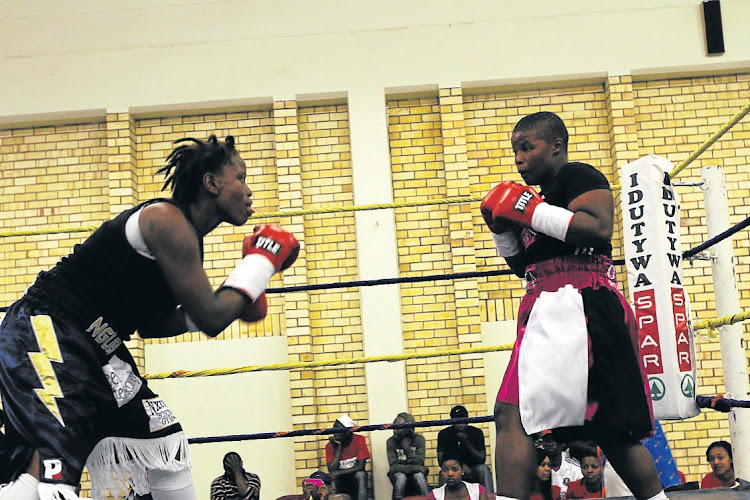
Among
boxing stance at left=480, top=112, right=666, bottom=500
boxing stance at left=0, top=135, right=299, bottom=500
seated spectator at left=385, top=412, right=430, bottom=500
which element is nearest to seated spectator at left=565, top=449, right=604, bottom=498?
seated spectator at left=385, top=412, right=430, bottom=500

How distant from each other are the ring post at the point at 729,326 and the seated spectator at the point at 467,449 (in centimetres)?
319

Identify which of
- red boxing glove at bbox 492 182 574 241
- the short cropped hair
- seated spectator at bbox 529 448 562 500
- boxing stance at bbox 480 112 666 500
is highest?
the short cropped hair

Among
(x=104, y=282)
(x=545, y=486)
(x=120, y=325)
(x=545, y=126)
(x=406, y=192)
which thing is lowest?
(x=545, y=486)

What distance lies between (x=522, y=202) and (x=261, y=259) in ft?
2.36

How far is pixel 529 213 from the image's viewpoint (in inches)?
93.1

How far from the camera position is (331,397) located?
7.25m

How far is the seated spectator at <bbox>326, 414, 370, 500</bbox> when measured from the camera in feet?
21.9

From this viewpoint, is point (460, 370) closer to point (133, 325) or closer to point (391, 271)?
point (391, 271)

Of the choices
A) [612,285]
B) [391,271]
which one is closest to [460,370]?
[391,271]

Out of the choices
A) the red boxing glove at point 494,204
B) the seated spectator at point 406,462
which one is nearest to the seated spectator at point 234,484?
the seated spectator at point 406,462

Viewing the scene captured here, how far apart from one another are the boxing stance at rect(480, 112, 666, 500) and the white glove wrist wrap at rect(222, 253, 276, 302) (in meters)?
0.67

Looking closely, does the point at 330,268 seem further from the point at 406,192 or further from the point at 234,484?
the point at 234,484

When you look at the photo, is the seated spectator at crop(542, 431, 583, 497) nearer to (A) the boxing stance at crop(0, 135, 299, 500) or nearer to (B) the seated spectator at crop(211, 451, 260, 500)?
(B) the seated spectator at crop(211, 451, 260, 500)

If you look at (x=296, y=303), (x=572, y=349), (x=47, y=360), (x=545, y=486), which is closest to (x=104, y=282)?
(x=47, y=360)
